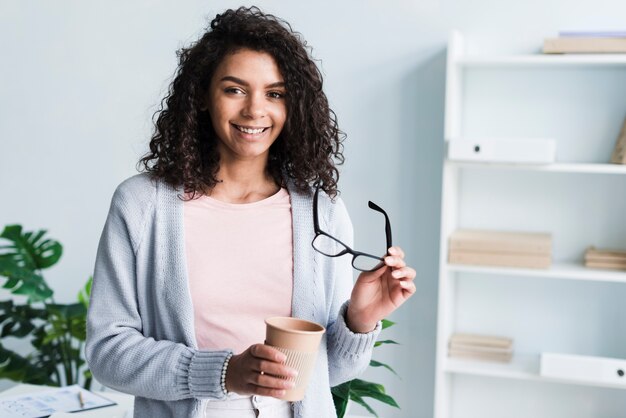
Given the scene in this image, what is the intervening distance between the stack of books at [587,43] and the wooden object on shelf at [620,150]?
0.30m

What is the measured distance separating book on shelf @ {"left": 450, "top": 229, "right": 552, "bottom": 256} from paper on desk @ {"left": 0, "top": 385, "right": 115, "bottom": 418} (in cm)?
143

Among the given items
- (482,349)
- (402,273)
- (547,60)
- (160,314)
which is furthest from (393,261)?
(482,349)

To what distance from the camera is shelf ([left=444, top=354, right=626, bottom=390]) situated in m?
2.91

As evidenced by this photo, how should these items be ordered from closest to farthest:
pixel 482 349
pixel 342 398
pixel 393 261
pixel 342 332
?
pixel 393 261 < pixel 342 332 < pixel 342 398 < pixel 482 349

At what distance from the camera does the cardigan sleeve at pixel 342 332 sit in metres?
1.50

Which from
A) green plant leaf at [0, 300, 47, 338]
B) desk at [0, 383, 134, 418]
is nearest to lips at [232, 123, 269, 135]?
desk at [0, 383, 134, 418]

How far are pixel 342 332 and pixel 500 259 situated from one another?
156 cm

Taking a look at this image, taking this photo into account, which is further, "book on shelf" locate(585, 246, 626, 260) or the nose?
"book on shelf" locate(585, 246, 626, 260)

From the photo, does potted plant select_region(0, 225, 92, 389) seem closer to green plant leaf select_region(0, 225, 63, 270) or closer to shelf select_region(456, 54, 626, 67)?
green plant leaf select_region(0, 225, 63, 270)

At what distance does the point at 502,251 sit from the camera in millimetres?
2934

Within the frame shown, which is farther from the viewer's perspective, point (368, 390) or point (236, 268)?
point (368, 390)

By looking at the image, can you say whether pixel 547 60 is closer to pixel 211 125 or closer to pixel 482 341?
pixel 482 341

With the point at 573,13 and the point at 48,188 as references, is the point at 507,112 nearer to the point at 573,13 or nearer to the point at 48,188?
the point at 573,13

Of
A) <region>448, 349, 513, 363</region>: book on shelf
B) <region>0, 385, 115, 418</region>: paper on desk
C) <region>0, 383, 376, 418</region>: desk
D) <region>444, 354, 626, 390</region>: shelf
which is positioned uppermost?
<region>448, 349, 513, 363</region>: book on shelf
